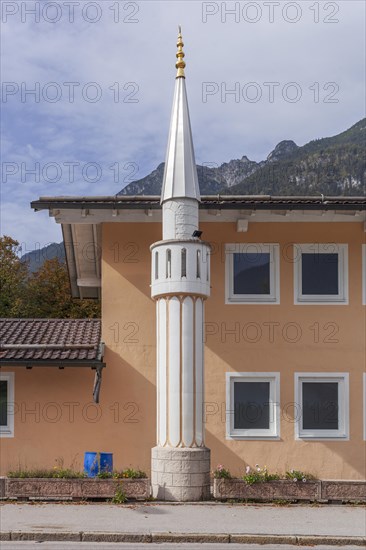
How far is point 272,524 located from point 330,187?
12006 centimetres

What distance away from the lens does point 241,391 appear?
58.9 feet

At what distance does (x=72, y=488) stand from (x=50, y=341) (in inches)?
166

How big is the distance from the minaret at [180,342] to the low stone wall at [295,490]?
1.67 feet

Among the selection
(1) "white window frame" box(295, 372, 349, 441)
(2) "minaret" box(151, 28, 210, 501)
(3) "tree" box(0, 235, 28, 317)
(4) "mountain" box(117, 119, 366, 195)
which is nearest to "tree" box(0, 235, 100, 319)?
(3) "tree" box(0, 235, 28, 317)

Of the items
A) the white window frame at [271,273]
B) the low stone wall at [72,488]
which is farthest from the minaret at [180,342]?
the white window frame at [271,273]

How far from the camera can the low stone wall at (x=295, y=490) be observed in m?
15.2

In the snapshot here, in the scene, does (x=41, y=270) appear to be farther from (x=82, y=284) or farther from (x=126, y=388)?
(x=126, y=388)

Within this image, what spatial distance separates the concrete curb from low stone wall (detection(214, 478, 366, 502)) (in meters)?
2.99

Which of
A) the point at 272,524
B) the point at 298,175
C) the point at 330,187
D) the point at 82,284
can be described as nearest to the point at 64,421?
the point at 272,524

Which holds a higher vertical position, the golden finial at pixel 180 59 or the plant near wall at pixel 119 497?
the golden finial at pixel 180 59

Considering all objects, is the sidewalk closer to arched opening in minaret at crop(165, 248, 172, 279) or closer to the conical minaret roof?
arched opening in minaret at crop(165, 248, 172, 279)

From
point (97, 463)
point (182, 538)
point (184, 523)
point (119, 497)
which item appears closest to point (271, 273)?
point (97, 463)

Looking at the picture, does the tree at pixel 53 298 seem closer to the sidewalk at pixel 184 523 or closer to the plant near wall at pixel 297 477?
the plant near wall at pixel 297 477

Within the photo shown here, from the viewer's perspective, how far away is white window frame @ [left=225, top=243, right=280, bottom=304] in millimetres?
18078
